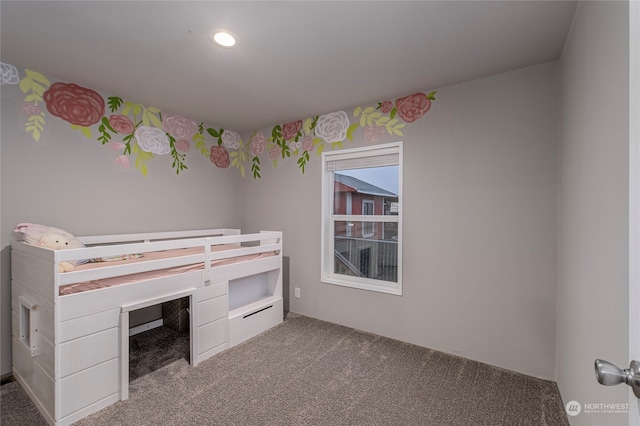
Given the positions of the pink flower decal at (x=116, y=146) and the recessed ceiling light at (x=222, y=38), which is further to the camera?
the pink flower decal at (x=116, y=146)

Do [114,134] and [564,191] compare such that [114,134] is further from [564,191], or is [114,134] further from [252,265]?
[564,191]

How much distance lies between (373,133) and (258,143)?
5.06 ft

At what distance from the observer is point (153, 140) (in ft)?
9.41

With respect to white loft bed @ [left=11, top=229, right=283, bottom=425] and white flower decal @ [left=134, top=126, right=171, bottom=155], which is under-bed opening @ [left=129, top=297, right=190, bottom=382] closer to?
white loft bed @ [left=11, top=229, right=283, bottom=425]

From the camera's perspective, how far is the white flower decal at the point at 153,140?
109 inches

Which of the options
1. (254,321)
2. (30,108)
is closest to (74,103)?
(30,108)

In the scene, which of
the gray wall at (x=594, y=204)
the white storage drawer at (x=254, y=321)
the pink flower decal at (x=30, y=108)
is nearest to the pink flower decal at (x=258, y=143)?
the white storage drawer at (x=254, y=321)

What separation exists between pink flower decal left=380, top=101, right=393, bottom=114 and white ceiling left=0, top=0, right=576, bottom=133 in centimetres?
8

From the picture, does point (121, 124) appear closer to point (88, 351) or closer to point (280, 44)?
point (280, 44)

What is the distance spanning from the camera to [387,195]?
9.00ft

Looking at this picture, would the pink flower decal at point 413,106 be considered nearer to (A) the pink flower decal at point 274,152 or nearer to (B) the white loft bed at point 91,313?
(A) the pink flower decal at point 274,152

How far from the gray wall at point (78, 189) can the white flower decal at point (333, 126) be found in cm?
144

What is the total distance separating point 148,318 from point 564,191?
359 centimetres

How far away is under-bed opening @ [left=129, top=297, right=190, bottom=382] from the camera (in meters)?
2.18
